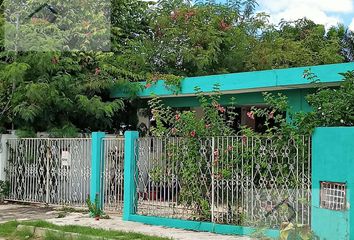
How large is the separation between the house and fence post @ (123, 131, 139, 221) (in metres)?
3.21

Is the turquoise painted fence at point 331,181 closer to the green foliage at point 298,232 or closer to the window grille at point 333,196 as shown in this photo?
the window grille at point 333,196

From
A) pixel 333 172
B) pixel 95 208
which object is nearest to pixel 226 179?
pixel 333 172

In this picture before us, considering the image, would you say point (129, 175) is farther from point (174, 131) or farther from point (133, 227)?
point (174, 131)

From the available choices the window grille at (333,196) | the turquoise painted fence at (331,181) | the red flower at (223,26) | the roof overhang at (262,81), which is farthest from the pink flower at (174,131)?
the red flower at (223,26)

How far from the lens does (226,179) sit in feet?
30.6

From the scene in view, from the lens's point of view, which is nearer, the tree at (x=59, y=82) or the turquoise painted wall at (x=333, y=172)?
the turquoise painted wall at (x=333, y=172)

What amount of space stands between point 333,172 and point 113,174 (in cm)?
533

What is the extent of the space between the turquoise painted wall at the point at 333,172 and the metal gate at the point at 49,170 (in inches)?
239

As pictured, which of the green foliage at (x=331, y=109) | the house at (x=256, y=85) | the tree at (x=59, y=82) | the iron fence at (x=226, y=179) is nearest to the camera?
the green foliage at (x=331, y=109)

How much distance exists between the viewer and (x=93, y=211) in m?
11.4

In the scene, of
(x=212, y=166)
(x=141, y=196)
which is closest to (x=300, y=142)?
(x=212, y=166)

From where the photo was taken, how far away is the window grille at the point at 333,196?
752cm

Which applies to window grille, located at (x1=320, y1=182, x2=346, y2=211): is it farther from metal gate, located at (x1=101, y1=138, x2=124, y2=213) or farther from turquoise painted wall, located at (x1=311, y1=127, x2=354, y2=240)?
metal gate, located at (x1=101, y1=138, x2=124, y2=213)

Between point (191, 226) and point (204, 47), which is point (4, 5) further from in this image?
point (191, 226)
